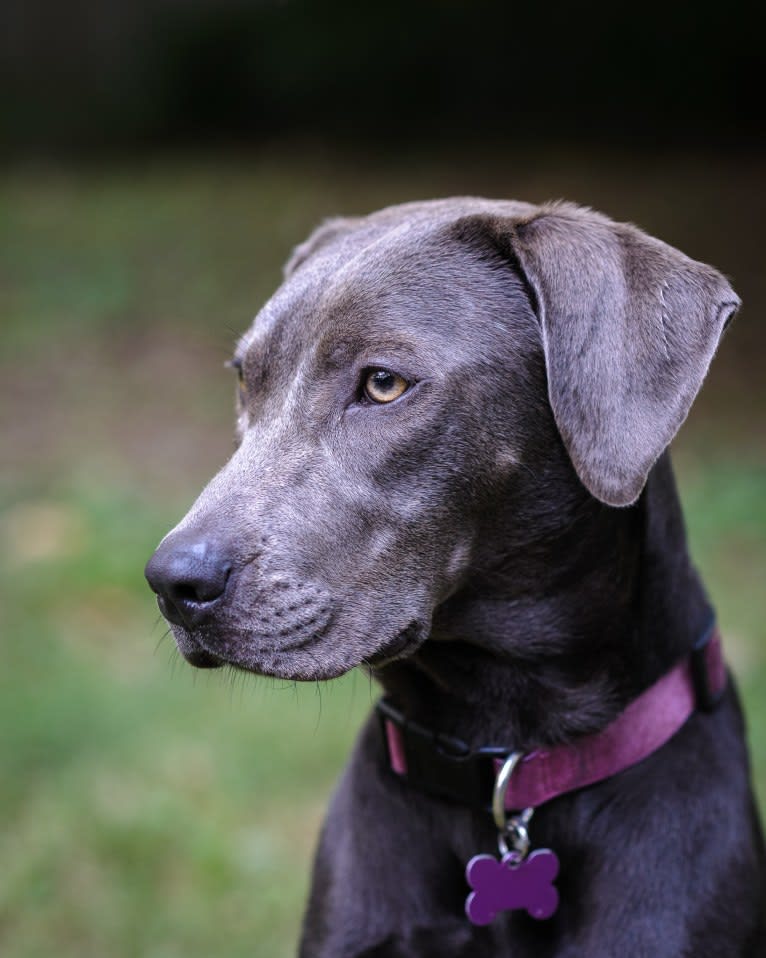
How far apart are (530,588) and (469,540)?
19 centimetres

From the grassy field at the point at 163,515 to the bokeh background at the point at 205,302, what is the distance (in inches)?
0.8

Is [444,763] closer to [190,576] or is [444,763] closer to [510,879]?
[510,879]

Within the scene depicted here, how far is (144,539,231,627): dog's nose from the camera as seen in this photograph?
2.41m

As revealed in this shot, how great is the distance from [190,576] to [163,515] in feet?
16.6

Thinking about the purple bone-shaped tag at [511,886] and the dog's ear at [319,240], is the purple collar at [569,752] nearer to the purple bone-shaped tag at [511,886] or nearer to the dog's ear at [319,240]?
the purple bone-shaped tag at [511,886]

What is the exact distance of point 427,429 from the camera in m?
2.59

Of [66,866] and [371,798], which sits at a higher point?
[371,798]

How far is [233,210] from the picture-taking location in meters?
13.1

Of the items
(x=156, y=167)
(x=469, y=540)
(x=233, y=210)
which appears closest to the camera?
(x=469, y=540)

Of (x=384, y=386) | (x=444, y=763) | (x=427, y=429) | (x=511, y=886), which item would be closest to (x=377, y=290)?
(x=384, y=386)

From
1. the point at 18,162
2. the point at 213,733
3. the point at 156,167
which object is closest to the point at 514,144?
the point at 156,167

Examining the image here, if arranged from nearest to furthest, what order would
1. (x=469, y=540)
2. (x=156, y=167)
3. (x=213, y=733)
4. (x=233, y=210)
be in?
(x=469, y=540) < (x=213, y=733) < (x=233, y=210) < (x=156, y=167)

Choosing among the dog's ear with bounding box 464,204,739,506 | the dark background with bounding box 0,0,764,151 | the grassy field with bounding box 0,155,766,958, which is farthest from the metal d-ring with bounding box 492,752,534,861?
the dark background with bounding box 0,0,764,151

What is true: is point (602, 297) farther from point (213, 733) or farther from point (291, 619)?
point (213, 733)
